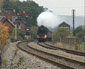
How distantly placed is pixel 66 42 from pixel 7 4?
240 ft

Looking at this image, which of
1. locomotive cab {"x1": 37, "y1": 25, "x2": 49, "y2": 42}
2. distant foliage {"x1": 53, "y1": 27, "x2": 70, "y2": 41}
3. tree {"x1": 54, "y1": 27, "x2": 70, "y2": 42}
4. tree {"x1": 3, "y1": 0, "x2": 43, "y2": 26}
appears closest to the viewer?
locomotive cab {"x1": 37, "y1": 25, "x2": 49, "y2": 42}

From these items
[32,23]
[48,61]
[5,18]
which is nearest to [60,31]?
[5,18]

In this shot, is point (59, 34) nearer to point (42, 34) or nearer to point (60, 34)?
point (60, 34)

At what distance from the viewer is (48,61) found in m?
13.8

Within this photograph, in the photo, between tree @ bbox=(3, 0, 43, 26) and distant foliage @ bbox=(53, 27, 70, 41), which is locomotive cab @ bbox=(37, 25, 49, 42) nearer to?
distant foliage @ bbox=(53, 27, 70, 41)

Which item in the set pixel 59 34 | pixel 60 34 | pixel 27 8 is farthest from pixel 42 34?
pixel 27 8

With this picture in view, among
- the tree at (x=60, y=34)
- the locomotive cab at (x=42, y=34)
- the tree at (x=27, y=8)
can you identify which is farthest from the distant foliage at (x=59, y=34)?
the tree at (x=27, y=8)

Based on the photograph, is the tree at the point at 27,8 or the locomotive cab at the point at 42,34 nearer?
the locomotive cab at the point at 42,34

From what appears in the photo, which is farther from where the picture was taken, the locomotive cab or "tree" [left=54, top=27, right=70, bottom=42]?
"tree" [left=54, top=27, right=70, bottom=42]

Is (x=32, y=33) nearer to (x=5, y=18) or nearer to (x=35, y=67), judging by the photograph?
(x=5, y=18)

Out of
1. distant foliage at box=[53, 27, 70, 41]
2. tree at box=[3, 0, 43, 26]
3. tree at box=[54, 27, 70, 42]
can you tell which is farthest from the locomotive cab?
tree at box=[3, 0, 43, 26]

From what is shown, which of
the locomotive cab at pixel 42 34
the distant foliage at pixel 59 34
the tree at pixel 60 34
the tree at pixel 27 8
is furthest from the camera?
the tree at pixel 27 8

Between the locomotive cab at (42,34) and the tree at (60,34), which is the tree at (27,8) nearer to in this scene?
the tree at (60,34)

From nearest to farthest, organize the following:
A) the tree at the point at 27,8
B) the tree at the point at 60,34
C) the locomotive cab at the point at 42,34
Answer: the locomotive cab at the point at 42,34 < the tree at the point at 60,34 < the tree at the point at 27,8
